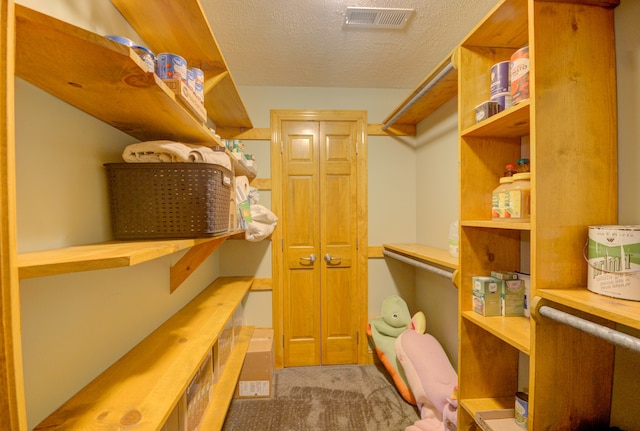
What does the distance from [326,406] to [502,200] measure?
172cm

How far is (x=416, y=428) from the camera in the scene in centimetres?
160

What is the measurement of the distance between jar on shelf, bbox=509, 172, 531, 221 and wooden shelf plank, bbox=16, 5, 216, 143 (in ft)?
3.99

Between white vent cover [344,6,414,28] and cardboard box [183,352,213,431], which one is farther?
white vent cover [344,6,414,28]

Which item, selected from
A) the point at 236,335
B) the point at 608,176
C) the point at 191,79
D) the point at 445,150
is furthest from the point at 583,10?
the point at 236,335

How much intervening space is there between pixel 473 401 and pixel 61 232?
1697mm

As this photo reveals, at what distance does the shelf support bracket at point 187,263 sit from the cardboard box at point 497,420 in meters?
1.36

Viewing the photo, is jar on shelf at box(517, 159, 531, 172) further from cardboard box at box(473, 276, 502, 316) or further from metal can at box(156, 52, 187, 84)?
metal can at box(156, 52, 187, 84)

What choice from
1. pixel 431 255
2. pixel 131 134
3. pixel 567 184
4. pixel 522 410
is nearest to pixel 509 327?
pixel 522 410

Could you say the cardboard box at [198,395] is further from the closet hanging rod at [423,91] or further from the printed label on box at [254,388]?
the closet hanging rod at [423,91]

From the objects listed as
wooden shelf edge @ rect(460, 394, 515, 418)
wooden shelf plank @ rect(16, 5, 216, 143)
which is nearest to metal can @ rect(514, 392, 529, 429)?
wooden shelf edge @ rect(460, 394, 515, 418)

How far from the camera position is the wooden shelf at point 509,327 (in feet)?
3.15

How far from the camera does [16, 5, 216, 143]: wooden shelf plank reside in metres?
0.55

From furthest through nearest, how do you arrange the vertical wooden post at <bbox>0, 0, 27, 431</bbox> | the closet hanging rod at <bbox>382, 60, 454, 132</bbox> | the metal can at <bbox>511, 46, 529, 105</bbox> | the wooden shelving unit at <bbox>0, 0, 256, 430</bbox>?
the closet hanging rod at <bbox>382, 60, 454, 132</bbox>, the metal can at <bbox>511, 46, 529, 105</bbox>, the wooden shelving unit at <bbox>0, 0, 256, 430</bbox>, the vertical wooden post at <bbox>0, 0, 27, 431</bbox>

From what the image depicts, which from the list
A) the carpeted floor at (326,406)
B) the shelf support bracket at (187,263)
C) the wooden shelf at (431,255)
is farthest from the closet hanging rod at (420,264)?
the shelf support bracket at (187,263)
